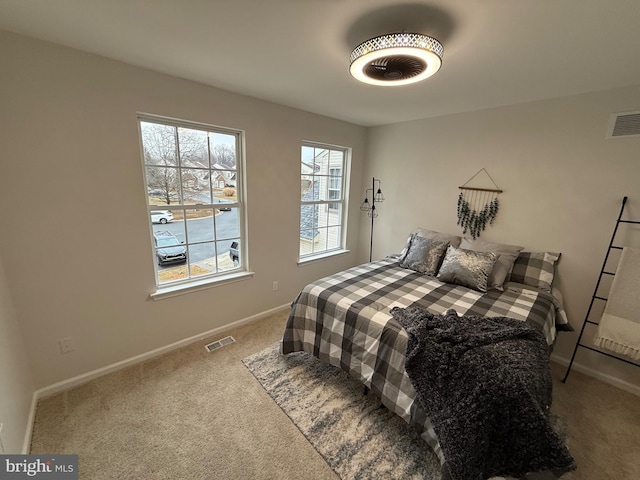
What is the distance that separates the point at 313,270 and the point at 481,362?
2.29 m

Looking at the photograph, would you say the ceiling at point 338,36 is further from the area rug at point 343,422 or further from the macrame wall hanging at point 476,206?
the area rug at point 343,422

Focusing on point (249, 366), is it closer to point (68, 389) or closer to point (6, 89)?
point (68, 389)

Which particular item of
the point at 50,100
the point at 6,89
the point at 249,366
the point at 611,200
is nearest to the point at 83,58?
the point at 50,100

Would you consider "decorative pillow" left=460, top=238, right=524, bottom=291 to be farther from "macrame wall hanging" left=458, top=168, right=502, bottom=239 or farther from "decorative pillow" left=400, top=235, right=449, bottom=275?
"decorative pillow" left=400, top=235, right=449, bottom=275

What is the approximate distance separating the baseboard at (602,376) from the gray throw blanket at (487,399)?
1.31 metres

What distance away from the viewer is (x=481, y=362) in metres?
1.22

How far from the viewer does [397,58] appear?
131cm

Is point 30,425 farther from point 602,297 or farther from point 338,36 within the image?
point 602,297

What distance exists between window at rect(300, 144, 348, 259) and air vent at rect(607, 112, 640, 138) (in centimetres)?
244

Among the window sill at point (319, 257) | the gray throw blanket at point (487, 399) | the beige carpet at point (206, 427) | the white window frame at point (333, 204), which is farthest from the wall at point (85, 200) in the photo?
the gray throw blanket at point (487, 399)

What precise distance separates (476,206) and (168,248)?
3075 millimetres

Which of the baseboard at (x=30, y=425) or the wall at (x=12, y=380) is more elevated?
the wall at (x=12, y=380)

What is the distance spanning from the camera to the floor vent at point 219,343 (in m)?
2.31

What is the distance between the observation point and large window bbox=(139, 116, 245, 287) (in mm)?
2041
